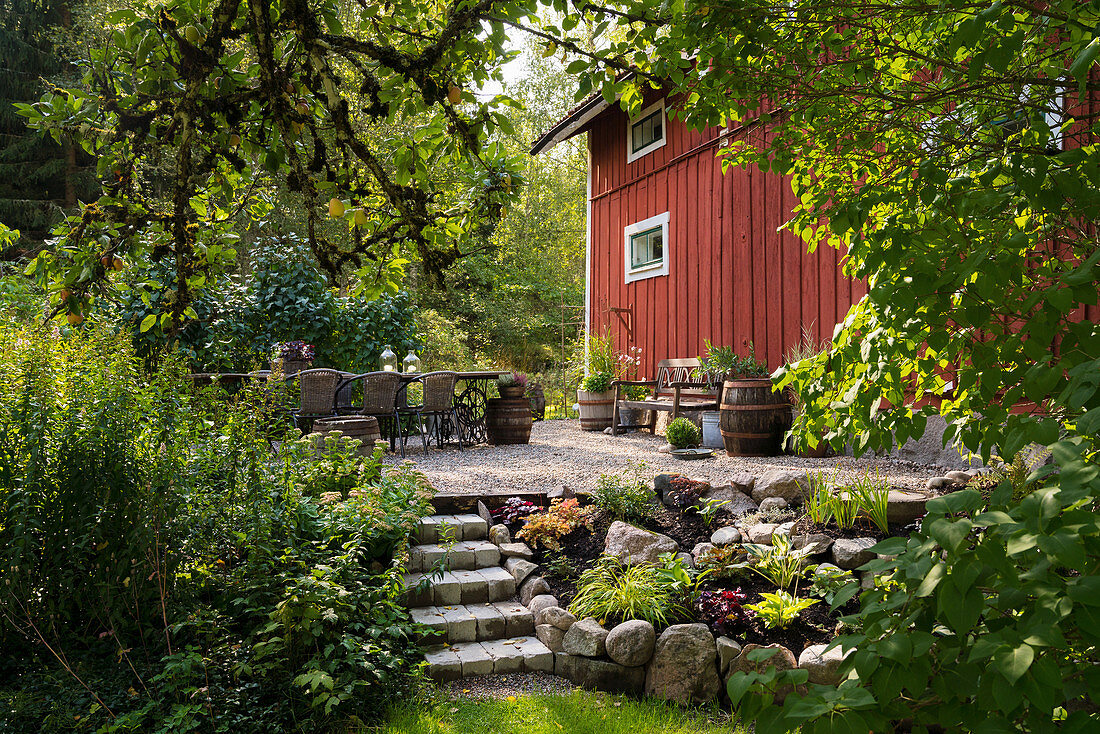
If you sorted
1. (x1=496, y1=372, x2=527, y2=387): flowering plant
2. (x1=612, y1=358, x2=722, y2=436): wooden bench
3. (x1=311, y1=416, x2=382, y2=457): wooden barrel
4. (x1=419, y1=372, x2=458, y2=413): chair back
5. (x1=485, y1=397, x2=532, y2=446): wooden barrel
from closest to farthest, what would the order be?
(x1=311, y1=416, x2=382, y2=457): wooden barrel, (x1=419, y1=372, x2=458, y2=413): chair back, (x1=612, y1=358, x2=722, y2=436): wooden bench, (x1=496, y1=372, x2=527, y2=387): flowering plant, (x1=485, y1=397, x2=532, y2=446): wooden barrel

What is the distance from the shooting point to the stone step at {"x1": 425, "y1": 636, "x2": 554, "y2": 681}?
3258mm

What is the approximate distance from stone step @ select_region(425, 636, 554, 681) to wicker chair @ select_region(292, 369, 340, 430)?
3762 mm

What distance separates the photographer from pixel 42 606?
8.83 feet

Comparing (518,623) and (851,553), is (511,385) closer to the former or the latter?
(518,623)

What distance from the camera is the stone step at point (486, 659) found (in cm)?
326

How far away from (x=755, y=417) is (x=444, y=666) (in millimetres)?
3729

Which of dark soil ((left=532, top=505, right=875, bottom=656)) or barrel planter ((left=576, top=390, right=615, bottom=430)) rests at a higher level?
barrel planter ((left=576, top=390, right=615, bottom=430))

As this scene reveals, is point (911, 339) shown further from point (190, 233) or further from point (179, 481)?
point (179, 481)

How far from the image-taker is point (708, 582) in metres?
3.76

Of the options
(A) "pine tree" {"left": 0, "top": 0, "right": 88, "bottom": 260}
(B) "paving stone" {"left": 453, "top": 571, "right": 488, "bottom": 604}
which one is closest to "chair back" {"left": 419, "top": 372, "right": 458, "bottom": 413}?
(B) "paving stone" {"left": 453, "top": 571, "right": 488, "bottom": 604}

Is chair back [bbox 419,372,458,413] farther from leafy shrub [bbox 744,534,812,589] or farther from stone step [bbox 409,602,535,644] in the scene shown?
leafy shrub [bbox 744,534,812,589]

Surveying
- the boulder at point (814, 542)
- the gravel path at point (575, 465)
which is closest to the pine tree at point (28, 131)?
the gravel path at point (575, 465)

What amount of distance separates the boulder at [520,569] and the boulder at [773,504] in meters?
1.49

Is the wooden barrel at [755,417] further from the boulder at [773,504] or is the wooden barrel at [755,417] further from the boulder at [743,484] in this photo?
the boulder at [773,504]
